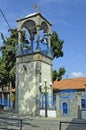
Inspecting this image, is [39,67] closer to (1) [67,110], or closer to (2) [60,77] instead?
(1) [67,110]

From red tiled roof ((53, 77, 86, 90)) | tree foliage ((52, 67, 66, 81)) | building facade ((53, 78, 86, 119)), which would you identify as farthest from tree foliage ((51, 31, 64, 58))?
building facade ((53, 78, 86, 119))

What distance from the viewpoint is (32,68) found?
28672 millimetres

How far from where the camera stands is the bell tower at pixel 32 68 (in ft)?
92.4

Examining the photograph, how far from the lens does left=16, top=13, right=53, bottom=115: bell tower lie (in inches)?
1109

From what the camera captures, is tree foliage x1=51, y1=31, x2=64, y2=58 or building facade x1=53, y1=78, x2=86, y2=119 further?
tree foliage x1=51, y1=31, x2=64, y2=58

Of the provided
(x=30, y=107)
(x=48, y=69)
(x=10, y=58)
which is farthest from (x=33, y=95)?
(x=10, y=58)

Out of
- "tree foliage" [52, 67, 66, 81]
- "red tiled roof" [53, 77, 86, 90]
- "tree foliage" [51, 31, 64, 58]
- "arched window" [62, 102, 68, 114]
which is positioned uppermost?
"tree foliage" [51, 31, 64, 58]

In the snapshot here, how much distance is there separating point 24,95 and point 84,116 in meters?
6.35

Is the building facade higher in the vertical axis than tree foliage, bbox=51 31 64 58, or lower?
lower

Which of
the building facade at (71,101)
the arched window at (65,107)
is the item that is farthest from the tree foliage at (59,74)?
the arched window at (65,107)

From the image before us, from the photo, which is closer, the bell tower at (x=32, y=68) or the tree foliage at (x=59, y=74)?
the bell tower at (x=32, y=68)

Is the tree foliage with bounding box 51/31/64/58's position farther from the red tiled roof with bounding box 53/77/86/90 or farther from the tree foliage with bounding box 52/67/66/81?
the red tiled roof with bounding box 53/77/86/90

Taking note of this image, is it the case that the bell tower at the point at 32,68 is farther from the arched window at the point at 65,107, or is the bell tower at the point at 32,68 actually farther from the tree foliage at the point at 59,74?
the tree foliage at the point at 59,74

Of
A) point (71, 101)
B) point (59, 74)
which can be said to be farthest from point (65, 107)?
point (59, 74)
